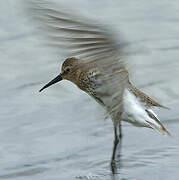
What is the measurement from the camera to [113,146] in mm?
7480

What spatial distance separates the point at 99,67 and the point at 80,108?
2.44m

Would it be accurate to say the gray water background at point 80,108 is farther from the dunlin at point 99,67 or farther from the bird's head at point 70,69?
the bird's head at point 70,69

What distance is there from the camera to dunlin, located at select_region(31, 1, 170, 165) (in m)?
5.30

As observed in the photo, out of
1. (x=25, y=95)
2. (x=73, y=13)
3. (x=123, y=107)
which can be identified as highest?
(x=73, y=13)

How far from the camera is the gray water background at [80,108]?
7070mm

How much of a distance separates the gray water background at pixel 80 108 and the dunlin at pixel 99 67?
274 mm

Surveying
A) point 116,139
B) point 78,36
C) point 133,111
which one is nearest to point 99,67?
point 78,36

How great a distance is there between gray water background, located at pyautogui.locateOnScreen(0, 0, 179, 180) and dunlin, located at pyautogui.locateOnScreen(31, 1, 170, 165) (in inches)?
10.8

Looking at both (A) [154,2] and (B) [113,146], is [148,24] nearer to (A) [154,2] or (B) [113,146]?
(A) [154,2]

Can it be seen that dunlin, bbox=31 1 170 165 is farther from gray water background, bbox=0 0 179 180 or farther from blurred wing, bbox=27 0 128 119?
gray water background, bbox=0 0 179 180

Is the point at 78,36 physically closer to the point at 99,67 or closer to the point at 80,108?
the point at 99,67

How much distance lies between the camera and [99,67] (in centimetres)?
592

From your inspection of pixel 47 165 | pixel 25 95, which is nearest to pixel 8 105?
pixel 25 95

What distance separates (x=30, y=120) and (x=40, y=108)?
0.34m
